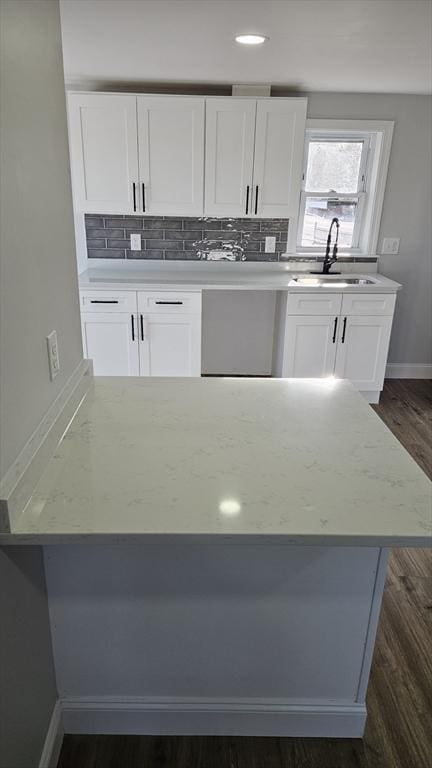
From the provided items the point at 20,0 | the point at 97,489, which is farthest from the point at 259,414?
the point at 20,0

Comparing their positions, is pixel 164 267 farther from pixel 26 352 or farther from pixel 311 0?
pixel 26 352

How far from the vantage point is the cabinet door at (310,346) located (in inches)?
154

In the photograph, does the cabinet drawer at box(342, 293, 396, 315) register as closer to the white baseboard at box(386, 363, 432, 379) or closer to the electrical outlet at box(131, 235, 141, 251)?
the white baseboard at box(386, 363, 432, 379)

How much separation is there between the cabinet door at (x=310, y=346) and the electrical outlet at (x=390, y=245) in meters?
0.90

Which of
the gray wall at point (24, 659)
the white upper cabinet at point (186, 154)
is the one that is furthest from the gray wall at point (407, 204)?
the gray wall at point (24, 659)

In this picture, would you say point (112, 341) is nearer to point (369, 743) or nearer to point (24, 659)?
point (24, 659)

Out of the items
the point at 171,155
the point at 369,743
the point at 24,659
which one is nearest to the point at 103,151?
the point at 171,155

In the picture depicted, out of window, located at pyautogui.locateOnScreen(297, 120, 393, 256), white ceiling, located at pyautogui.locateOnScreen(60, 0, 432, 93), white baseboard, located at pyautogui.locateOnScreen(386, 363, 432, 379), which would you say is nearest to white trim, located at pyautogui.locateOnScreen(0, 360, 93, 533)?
white ceiling, located at pyautogui.locateOnScreen(60, 0, 432, 93)

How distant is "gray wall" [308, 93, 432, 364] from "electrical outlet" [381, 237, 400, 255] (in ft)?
0.11

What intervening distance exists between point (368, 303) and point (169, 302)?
4.77 ft

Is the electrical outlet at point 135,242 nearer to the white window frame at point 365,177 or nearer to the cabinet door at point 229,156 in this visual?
the cabinet door at point 229,156

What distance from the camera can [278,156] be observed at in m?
3.75

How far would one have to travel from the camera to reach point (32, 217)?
133 cm

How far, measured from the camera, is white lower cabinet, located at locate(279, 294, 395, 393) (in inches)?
153
